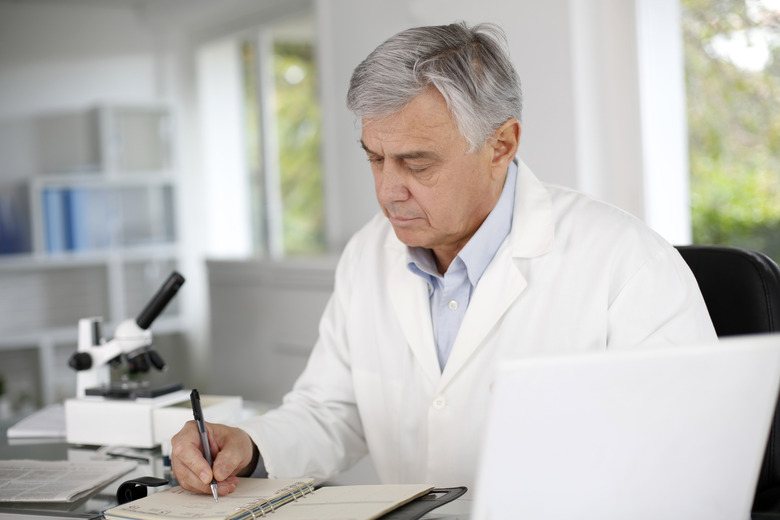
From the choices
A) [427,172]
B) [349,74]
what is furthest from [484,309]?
[349,74]

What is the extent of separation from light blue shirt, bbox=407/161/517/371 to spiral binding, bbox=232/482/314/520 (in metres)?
0.41

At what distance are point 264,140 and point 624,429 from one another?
453cm

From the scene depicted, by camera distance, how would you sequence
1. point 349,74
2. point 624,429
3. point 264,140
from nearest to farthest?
point 624,429 → point 349,74 → point 264,140

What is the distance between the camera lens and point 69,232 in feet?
16.4

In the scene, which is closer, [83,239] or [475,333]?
[475,333]

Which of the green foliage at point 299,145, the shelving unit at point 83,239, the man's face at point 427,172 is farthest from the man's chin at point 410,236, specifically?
the shelving unit at point 83,239

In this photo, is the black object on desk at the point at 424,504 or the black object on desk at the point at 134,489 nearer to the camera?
the black object on desk at the point at 424,504

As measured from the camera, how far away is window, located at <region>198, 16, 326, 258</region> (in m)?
5.02

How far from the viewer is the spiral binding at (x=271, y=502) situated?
1.11 metres

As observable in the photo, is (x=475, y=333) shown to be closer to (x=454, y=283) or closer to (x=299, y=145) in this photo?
(x=454, y=283)

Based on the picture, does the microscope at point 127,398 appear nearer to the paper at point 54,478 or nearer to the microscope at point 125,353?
the microscope at point 125,353

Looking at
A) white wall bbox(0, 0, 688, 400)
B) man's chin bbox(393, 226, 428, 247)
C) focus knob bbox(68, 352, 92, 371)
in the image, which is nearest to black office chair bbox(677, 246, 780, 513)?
man's chin bbox(393, 226, 428, 247)

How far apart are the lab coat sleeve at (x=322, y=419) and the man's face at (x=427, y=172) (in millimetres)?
310

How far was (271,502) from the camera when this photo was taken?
115cm
